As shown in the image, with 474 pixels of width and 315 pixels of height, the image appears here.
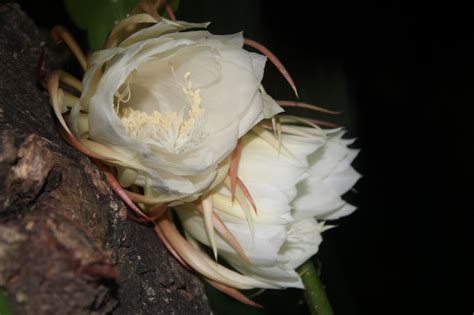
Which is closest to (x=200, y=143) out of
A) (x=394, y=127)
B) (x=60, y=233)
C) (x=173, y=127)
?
(x=173, y=127)

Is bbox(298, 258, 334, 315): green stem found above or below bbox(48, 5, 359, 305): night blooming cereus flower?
below

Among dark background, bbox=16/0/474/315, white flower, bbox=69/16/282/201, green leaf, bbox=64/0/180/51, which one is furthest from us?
dark background, bbox=16/0/474/315

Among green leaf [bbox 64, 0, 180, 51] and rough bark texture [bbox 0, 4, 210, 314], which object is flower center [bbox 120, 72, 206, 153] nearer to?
rough bark texture [bbox 0, 4, 210, 314]

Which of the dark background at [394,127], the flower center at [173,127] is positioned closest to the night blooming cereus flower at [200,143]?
the flower center at [173,127]

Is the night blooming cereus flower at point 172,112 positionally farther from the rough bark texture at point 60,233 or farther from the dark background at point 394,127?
the dark background at point 394,127

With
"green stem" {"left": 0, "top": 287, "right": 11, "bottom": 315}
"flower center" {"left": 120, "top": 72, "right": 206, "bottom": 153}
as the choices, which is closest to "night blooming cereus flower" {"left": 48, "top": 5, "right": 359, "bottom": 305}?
"flower center" {"left": 120, "top": 72, "right": 206, "bottom": 153}

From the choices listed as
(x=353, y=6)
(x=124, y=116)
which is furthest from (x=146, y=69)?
(x=353, y=6)

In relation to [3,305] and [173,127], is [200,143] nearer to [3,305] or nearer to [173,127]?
[173,127]
